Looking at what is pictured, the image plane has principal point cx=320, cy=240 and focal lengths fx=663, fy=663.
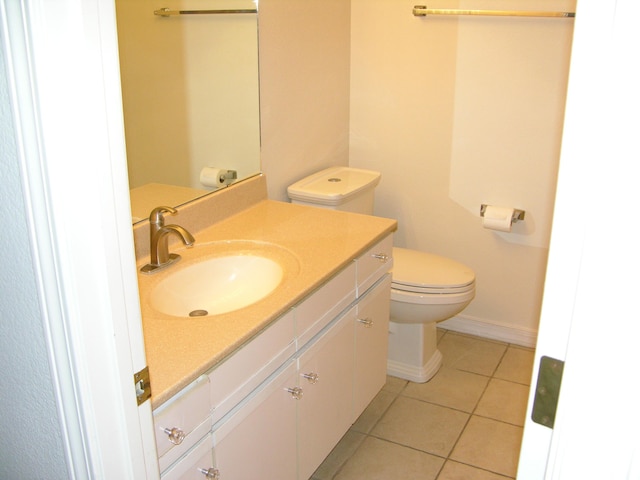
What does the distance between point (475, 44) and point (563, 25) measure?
0.35 metres

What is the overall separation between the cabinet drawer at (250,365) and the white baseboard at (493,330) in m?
1.62

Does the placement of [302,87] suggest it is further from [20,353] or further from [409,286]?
[20,353]

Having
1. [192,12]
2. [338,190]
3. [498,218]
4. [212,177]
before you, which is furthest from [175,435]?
[498,218]

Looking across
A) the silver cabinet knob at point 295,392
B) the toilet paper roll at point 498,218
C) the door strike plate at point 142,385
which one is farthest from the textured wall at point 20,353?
the toilet paper roll at point 498,218

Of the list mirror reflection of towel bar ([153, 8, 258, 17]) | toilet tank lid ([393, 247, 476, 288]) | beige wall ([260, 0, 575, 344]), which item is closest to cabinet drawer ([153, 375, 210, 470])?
mirror reflection of towel bar ([153, 8, 258, 17])

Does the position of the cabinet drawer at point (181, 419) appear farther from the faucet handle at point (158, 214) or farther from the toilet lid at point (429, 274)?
the toilet lid at point (429, 274)

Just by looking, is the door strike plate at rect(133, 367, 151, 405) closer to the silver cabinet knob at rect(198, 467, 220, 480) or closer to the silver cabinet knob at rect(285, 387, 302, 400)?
the silver cabinet knob at rect(198, 467, 220, 480)

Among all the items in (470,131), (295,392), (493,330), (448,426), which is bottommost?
(448,426)

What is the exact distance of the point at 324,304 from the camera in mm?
1852

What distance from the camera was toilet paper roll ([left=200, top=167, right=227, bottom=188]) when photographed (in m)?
2.15

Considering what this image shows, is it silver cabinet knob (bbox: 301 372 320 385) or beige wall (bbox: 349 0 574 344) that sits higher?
beige wall (bbox: 349 0 574 344)

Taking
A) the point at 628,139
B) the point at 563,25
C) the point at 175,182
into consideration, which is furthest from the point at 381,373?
the point at 628,139

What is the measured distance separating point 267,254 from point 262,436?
54 centimetres

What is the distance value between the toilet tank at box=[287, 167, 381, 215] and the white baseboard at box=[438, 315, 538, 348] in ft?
2.53
